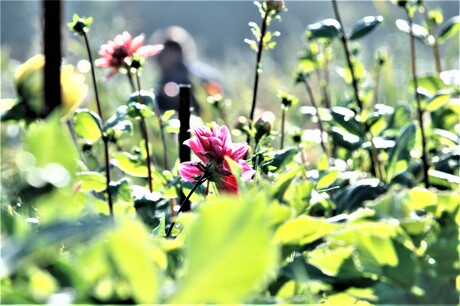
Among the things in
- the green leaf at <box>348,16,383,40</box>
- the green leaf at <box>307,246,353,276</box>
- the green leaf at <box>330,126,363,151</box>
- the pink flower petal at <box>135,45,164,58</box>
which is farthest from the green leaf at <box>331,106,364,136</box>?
the green leaf at <box>307,246,353,276</box>

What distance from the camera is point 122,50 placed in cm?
84

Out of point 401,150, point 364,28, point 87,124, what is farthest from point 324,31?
point 87,124

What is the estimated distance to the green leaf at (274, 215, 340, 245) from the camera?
12.6 inches

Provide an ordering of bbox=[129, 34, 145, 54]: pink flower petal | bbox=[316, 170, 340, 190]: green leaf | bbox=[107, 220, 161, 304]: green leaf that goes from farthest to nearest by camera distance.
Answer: bbox=[129, 34, 145, 54]: pink flower petal → bbox=[316, 170, 340, 190]: green leaf → bbox=[107, 220, 161, 304]: green leaf

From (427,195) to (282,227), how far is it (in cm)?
6

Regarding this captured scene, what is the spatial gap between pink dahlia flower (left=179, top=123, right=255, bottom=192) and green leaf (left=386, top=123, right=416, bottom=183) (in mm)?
232

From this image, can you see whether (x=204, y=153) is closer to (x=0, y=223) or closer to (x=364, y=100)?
(x=0, y=223)

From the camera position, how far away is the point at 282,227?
0.32 metres

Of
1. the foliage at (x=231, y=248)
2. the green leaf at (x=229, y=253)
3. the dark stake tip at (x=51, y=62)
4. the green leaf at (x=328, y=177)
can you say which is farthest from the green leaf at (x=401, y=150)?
the green leaf at (x=229, y=253)

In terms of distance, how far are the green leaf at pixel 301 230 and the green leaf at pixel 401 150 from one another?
40cm

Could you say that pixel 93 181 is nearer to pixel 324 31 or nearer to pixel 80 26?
pixel 80 26

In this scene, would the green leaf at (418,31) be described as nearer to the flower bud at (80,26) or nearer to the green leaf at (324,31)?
the green leaf at (324,31)

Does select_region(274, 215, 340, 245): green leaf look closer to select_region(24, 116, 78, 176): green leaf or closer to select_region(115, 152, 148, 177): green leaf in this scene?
select_region(24, 116, 78, 176): green leaf

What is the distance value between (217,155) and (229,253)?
0.29 meters
